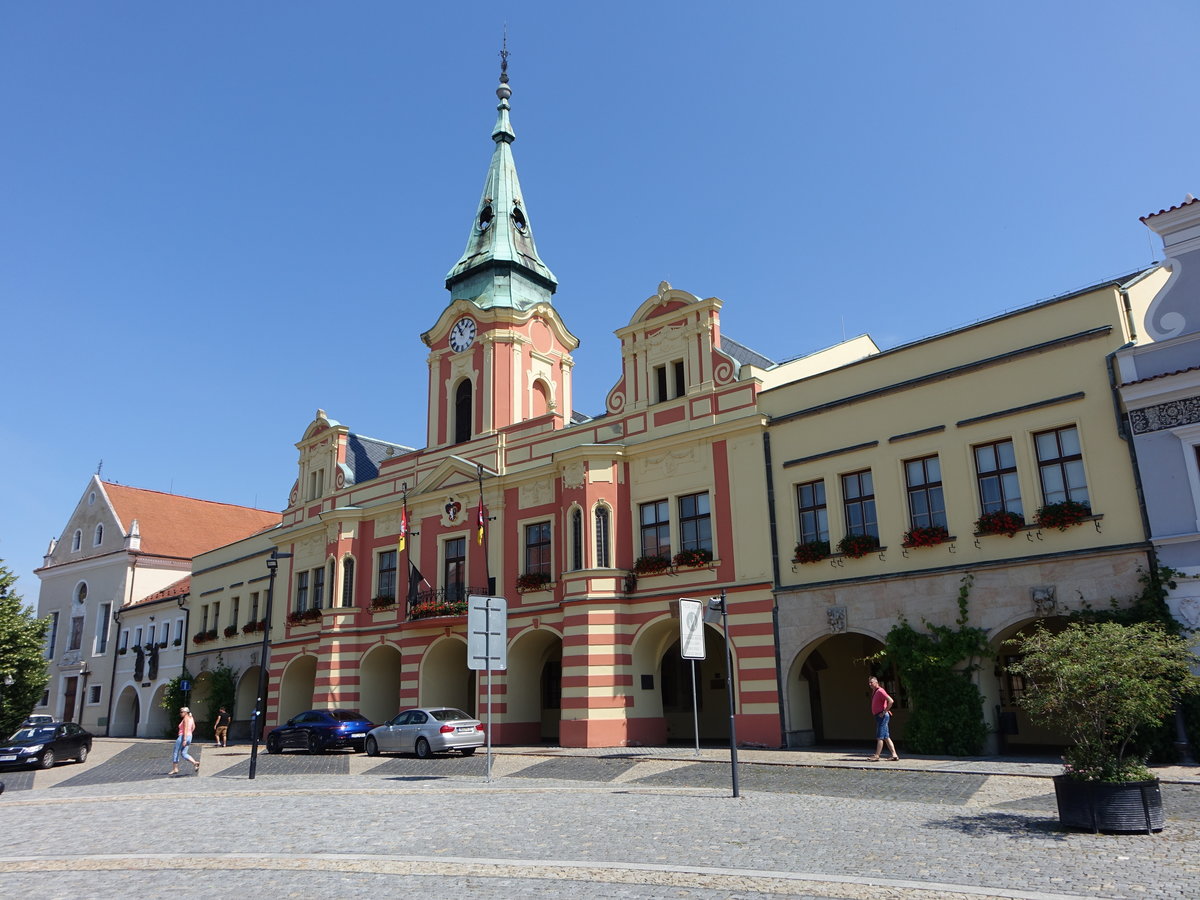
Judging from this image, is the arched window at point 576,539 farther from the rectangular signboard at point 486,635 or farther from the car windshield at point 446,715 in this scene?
the rectangular signboard at point 486,635

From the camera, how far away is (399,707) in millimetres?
35219

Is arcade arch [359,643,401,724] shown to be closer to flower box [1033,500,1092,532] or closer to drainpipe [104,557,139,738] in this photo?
drainpipe [104,557,139,738]

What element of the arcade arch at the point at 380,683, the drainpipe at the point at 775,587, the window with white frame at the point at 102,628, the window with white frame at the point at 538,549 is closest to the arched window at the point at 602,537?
the window with white frame at the point at 538,549

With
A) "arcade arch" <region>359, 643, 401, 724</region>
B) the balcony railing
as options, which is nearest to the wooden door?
"arcade arch" <region>359, 643, 401, 724</region>

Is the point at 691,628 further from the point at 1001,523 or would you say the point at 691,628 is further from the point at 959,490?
the point at 959,490

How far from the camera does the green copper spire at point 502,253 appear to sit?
36906mm

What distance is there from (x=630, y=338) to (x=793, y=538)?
8668 millimetres

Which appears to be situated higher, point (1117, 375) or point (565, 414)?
point (565, 414)

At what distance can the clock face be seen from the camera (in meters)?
36.1

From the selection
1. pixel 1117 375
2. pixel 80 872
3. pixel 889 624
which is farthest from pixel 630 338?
pixel 80 872

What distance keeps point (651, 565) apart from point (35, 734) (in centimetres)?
2006

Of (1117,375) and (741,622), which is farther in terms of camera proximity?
(741,622)

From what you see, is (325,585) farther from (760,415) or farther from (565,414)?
(760,415)

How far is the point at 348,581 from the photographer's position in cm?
3684
